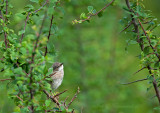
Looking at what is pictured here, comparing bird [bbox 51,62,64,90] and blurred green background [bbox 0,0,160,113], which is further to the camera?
blurred green background [bbox 0,0,160,113]

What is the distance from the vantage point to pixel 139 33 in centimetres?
312

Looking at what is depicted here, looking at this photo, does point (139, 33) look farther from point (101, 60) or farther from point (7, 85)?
point (101, 60)

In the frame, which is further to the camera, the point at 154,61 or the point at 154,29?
the point at 154,29

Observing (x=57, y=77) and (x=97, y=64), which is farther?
(x=97, y=64)

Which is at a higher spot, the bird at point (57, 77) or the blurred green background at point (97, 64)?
the blurred green background at point (97, 64)

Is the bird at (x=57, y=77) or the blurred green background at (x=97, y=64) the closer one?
the bird at (x=57, y=77)

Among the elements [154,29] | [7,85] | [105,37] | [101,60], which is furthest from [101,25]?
[7,85]

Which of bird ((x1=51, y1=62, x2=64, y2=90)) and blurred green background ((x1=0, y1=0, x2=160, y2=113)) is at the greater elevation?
blurred green background ((x1=0, y1=0, x2=160, y2=113))

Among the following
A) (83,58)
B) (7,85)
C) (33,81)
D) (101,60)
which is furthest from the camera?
(101,60)

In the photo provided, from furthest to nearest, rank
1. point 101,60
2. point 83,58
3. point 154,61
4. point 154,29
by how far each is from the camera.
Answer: point 101,60, point 83,58, point 154,29, point 154,61

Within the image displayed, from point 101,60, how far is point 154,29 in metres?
4.87

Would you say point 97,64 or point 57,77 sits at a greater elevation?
point 97,64

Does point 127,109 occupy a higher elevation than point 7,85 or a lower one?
higher

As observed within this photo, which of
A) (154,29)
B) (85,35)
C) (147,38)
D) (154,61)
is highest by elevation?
(85,35)
